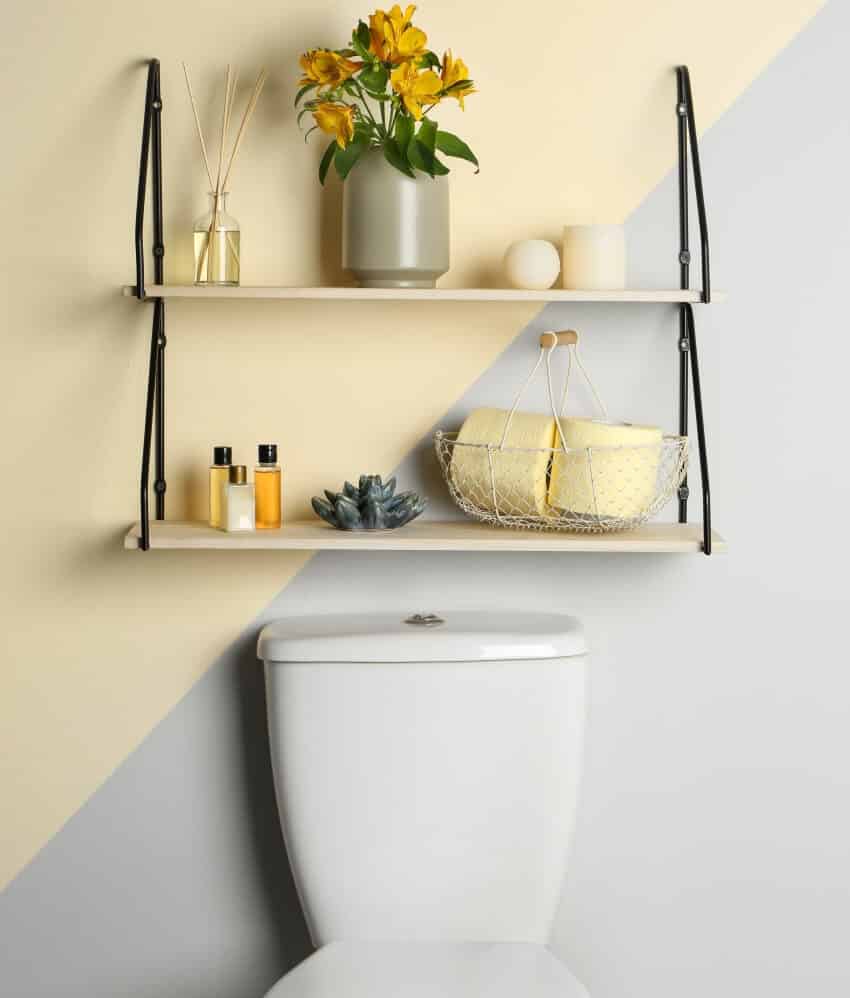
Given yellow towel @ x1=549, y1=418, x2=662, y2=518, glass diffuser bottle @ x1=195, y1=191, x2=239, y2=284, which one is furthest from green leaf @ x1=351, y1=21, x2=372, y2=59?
yellow towel @ x1=549, y1=418, x2=662, y2=518

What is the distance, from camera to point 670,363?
1.65 metres

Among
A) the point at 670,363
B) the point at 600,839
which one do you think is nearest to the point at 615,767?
the point at 600,839

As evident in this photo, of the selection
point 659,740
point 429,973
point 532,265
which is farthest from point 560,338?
point 429,973

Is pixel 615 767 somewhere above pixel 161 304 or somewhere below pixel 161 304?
below

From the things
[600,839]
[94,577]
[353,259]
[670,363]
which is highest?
[353,259]

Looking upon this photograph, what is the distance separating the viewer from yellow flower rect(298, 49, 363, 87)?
1.47 m

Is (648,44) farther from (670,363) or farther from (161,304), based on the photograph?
(161,304)

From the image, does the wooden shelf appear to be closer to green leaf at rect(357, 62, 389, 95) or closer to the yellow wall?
the yellow wall

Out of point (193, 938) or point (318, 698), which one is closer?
point (318, 698)

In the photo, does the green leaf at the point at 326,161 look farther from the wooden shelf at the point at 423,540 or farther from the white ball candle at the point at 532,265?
the wooden shelf at the point at 423,540

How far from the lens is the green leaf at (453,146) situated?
150cm

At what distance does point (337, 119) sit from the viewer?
1.46 m

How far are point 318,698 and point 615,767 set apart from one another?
41 centimetres

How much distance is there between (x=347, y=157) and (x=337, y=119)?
0.19 ft
